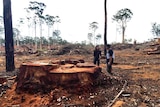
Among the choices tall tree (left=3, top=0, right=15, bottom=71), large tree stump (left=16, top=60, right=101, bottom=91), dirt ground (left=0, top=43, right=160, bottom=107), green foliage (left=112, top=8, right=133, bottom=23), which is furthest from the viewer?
green foliage (left=112, top=8, right=133, bottom=23)

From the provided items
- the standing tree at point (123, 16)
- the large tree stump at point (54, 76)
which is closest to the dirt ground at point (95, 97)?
the large tree stump at point (54, 76)

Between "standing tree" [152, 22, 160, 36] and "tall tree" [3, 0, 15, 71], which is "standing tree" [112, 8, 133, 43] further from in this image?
"tall tree" [3, 0, 15, 71]

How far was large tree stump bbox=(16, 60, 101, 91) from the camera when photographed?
897cm

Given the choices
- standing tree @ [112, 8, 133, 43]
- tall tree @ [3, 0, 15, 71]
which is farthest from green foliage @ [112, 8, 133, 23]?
tall tree @ [3, 0, 15, 71]

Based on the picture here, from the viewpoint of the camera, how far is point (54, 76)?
911 cm

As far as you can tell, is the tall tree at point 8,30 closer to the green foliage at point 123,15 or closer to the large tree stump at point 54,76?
the large tree stump at point 54,76

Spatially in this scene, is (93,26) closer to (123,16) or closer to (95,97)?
(123,16)

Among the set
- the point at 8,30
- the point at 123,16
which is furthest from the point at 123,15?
the point at 8,30

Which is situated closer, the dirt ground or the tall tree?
the dirt ground

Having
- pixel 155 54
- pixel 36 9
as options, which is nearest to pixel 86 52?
pixel 155 54

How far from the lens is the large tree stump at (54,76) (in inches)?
353

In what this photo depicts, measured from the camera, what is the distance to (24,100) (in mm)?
9156

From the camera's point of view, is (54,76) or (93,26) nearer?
(54,76)

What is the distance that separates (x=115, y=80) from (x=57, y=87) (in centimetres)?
265
